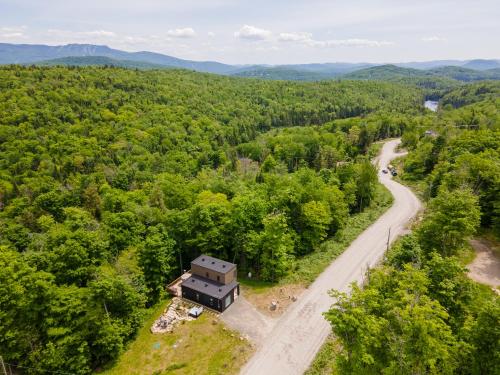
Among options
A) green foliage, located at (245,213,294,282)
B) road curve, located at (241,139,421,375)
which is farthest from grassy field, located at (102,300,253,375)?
green foliage, located at (245,213,294,282)

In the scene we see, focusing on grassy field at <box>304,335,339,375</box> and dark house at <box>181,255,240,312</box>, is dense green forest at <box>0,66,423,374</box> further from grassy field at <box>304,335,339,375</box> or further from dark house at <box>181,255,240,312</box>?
grassy field at <box>304,335,339,375</box>

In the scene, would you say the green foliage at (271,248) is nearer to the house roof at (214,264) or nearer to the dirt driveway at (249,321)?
the house roof at (214,264)

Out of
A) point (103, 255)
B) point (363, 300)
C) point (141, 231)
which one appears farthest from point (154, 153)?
point (363, 300)

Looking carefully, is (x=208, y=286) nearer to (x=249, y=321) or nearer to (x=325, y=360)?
(x=249, y=321)

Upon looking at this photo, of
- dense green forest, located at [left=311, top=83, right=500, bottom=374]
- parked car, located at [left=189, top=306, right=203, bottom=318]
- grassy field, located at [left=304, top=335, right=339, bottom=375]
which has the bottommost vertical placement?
parked car, located at [left=189, top=306, right=203, bottom=318]

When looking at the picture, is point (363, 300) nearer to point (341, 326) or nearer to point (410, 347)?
point (341, 326)

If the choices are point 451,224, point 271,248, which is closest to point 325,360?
point 271,248

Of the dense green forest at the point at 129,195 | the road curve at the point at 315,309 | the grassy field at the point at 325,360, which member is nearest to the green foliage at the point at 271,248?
Answer: the dense green forest at the point at 129,195
